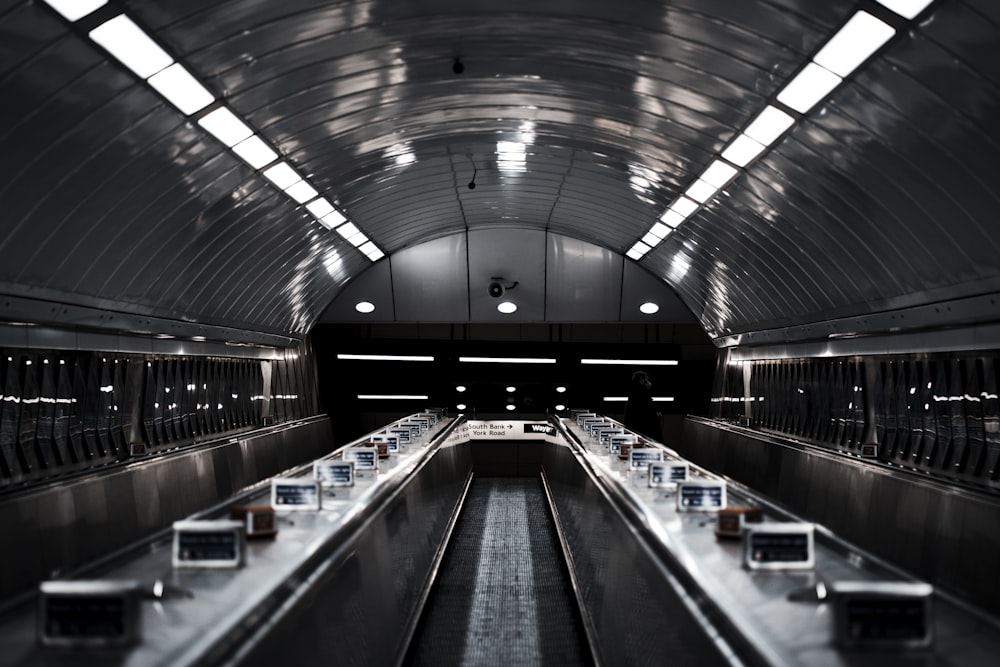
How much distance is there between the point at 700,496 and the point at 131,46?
230 inches

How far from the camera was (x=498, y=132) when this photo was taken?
16.0m

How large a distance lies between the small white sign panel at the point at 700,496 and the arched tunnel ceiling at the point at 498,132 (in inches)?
146

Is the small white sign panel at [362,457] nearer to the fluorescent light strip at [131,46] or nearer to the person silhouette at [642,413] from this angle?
the fluorescent light strip at [131,46]

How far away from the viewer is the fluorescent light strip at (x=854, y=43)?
8305 millimetres

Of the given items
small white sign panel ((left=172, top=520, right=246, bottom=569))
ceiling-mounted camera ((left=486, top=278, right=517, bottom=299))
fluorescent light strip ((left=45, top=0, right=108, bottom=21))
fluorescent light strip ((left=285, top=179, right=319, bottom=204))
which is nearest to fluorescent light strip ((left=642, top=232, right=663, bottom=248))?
ceiling-mounted camera ((left=486, top=278, right=517, bottom=299))

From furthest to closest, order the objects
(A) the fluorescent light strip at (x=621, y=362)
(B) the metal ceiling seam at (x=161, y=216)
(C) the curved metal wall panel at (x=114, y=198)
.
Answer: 1. (A) the fluorescent light strip at (x=621, y=362)
2. (B) the metal ceiling seam at (x=161, y=216)
3. (C) the curved metal wall panel at (x=114, y=198)

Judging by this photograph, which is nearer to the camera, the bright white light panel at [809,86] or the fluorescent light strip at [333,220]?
the bright white light panel at [809,86]

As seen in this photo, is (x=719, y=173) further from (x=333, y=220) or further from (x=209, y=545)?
(x=209, y=545)

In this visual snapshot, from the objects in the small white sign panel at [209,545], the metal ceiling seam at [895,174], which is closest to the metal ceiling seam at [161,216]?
the metal ceiling seam at [895,174]

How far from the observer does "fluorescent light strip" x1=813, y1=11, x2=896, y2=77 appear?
8305 millimetres

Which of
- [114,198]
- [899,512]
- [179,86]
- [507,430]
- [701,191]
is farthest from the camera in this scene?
[507,430]

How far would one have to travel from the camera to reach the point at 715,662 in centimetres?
442

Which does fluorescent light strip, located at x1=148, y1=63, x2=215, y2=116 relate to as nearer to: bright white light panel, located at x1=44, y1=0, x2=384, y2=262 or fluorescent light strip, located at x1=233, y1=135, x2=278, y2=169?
bright white light panel, located at x1=44, y1=0, x2=384, y2=262

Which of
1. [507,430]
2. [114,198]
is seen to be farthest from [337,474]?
[507,430]
